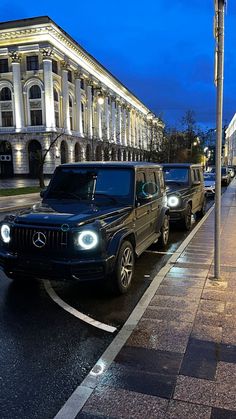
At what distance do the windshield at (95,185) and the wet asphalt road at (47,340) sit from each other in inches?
54.8

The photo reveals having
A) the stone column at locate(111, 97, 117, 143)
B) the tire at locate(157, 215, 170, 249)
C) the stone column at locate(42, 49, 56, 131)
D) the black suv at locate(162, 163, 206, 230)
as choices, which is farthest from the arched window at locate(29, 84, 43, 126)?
the tire at locate(157, 215, 170, 249)

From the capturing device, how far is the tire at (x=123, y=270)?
536 centimetres

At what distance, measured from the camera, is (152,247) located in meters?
8.88

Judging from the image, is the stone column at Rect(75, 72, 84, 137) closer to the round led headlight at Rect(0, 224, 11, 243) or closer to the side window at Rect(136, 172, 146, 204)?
the side window at Rect(136, 172, 146, 204)

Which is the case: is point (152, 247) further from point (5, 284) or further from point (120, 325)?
point (120, 325)

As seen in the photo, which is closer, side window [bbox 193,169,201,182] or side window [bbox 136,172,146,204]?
side window [bbox 136,172,146,204]

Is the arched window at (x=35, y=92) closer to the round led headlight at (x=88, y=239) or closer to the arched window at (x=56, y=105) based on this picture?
the arched window at (x=56, y=105)

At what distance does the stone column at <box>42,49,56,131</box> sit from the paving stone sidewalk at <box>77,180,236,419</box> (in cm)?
A: 5716

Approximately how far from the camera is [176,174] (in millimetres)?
12578

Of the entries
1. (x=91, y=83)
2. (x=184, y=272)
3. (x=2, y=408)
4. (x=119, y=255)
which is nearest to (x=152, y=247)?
(x=184, y=272)

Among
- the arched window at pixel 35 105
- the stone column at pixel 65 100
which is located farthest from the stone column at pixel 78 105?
the arched window at pixel 35 105

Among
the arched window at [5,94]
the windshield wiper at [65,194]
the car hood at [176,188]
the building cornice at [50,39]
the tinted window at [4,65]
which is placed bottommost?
the car hood at [176,188]

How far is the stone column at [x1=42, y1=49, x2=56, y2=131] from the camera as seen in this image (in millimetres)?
59750

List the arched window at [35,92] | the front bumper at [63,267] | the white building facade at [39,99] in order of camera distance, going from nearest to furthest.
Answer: the front bumper at [63,267] < the white building facade at [39,99] < the arched window at [35,92]
